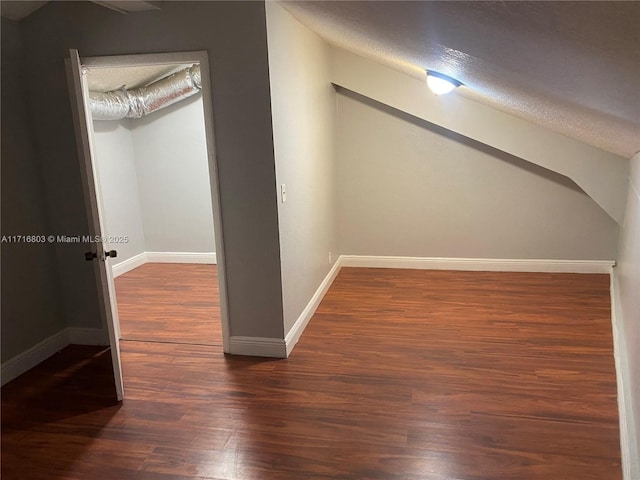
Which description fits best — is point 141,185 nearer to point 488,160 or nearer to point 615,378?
A: point 488,160

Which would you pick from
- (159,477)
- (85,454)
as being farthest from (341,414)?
(85,454)

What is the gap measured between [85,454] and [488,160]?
4095 mm

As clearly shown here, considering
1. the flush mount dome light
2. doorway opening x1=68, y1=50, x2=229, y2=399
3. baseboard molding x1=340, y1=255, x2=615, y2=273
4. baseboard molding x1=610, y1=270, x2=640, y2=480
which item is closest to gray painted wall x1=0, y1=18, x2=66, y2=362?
doorway opening x1=68, y1=50, x2=229, y2=399

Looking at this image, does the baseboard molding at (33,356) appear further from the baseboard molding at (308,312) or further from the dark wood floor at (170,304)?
the baseboard molding at (308,312)

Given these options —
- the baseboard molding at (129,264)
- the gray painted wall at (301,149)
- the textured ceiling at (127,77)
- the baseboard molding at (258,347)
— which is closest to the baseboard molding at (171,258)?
the baseboard molding at (129,264)

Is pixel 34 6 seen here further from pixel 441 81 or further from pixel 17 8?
pixel 441 81

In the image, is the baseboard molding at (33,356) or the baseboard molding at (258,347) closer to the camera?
the baseboard molding at (33,356)

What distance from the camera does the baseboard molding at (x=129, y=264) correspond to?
17.3ft

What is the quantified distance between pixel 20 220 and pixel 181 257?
2.65 m

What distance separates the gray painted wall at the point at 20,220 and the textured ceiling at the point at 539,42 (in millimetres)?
1969

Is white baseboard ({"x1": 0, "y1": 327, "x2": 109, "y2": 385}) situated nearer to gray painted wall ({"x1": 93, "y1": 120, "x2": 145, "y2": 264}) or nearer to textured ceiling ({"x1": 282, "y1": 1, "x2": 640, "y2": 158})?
gray painted wall ({"x1": 93, "y1": 120, "x2": 145, "y2": 264})

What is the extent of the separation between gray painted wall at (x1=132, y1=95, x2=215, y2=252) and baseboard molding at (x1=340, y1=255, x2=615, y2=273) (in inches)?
69.6

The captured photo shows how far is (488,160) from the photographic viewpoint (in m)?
4.73

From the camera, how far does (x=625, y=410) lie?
2.40m
